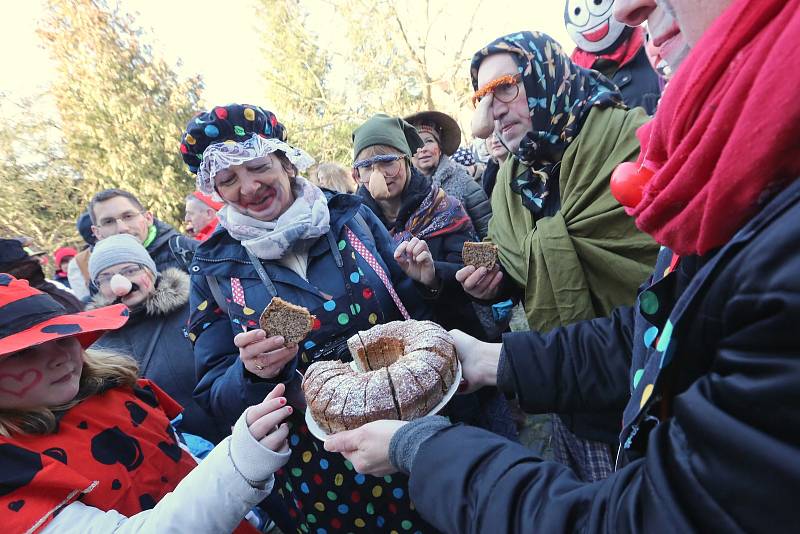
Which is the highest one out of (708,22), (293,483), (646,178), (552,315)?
(708,22)

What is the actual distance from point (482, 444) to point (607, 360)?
2.19 ft

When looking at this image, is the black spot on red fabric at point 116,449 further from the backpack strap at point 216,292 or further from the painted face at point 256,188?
the painted face at point 256,188

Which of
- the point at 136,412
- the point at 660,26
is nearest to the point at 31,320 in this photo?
the point at 136,412

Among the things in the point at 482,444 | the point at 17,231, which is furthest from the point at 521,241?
the point at 17,231

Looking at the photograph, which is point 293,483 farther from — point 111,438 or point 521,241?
point 521,241

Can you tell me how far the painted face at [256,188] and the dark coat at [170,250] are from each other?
7.87 feet

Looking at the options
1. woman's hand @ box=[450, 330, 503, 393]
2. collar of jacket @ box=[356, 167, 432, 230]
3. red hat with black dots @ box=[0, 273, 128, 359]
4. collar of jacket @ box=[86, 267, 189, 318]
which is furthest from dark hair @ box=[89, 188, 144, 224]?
woman's hand @ box=[450, 330, 503, 393]

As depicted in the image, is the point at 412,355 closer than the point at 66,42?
Yes

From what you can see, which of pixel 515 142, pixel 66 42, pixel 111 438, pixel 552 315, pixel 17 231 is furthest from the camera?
pixel 66 42

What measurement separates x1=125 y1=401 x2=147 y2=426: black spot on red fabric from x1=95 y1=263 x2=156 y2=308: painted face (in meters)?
1.48

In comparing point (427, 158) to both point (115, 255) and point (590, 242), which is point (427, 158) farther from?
point (115, 255)

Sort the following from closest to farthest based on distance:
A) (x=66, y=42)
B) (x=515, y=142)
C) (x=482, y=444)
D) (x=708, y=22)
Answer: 1. (x=708, y=22)
2. (x=482, y=444)
3. (x=515, y=142)
4. (x=66, y=42)

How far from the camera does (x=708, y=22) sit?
0.78 metres

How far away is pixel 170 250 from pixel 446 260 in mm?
3130
